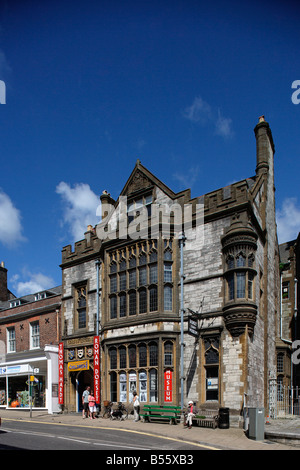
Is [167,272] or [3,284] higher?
[167,272]

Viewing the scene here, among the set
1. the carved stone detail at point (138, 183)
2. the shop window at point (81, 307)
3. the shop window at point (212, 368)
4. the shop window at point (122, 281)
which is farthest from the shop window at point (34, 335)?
the shop window at point (212, 368)

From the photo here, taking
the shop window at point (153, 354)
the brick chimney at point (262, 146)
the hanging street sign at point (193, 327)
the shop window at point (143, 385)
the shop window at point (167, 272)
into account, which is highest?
the brick chimney at point (262, 146)

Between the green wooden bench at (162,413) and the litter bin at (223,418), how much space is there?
6.29ft

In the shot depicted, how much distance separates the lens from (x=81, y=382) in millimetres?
27703

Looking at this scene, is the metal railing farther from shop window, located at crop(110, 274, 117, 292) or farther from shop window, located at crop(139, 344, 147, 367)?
shop window, located at crop(110, 274, 117, 292)

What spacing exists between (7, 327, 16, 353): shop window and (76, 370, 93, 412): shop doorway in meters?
8.02

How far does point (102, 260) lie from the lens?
87.2 feet

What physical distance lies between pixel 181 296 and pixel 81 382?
10151 mm

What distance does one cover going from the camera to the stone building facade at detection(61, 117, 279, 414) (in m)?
20.5

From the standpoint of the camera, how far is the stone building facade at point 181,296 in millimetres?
20500

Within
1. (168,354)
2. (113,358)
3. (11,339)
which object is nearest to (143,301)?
(168,354)

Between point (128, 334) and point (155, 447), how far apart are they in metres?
9.65

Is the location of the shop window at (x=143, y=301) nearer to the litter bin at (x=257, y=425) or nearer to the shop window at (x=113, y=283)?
the shop window at (x=113, y=283)

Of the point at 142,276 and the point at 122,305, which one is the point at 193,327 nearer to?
the point at 142,276
